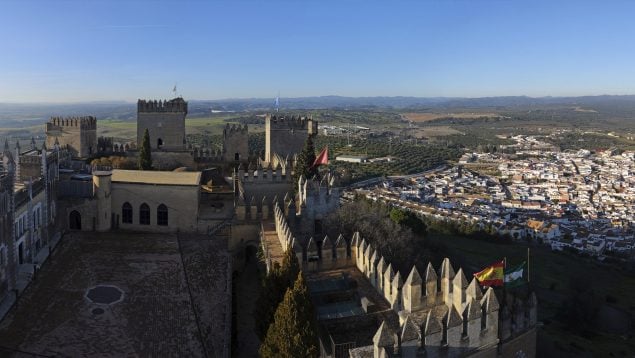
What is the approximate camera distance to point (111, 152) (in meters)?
39.1

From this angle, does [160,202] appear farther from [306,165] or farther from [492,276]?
[492,276]

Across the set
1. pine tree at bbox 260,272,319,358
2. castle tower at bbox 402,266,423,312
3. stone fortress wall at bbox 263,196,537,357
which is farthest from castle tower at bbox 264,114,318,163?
pine tree at bbox 260,272,319,358

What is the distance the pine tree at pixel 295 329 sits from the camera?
14.1 meters

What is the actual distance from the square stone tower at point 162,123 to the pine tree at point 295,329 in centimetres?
2611

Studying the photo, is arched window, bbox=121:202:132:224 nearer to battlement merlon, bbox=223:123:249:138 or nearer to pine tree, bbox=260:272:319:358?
battlement merlon, bbox=223:123:249:138

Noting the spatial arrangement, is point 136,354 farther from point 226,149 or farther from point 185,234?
point 226,149

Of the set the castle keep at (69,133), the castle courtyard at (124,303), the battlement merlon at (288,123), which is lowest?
the castle courtyard at (124,303)

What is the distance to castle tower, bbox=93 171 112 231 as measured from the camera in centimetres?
2480

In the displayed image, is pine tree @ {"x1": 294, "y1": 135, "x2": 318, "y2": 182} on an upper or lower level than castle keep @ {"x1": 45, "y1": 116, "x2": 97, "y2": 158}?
lower

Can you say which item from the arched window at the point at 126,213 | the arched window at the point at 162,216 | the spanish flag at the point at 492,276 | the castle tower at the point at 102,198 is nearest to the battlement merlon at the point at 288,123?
the arched window at the point at 162,216

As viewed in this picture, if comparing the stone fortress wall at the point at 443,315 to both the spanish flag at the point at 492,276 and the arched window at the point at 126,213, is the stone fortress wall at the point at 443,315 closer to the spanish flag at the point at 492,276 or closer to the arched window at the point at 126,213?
the spanish flag at the point at 492,276

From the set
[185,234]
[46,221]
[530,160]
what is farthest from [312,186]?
[530,160]

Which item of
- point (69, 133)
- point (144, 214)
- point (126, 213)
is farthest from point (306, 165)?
point (69, 133)

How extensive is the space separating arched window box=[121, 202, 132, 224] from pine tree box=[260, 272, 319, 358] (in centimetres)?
1335
